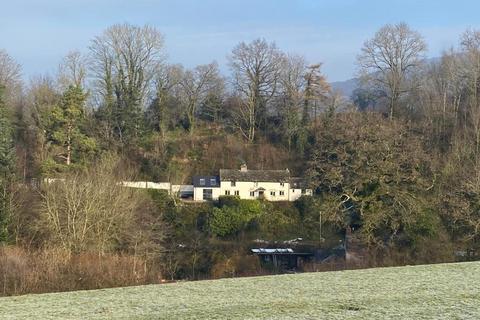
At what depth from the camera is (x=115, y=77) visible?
177 ft

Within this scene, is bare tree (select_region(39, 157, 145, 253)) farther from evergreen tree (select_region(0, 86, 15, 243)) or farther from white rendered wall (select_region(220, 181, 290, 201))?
white rendered wall (select_region(220, 181, 290, 201))

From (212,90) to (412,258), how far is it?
116 ft

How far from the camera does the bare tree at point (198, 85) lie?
55.3 m

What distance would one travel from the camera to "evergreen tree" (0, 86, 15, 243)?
26.2 metres

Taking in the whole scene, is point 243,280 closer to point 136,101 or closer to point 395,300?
point 395,300

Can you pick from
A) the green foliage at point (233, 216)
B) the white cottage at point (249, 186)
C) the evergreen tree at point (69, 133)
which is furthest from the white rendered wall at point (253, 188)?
the evergreen tree at point (69, 133)

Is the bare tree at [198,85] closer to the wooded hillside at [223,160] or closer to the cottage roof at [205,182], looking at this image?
the wooded hillside at [223,160]

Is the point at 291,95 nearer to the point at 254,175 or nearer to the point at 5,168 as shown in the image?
the point at 254,175

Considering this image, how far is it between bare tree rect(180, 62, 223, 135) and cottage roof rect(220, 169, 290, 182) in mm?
12073

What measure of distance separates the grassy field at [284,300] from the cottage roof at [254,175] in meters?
29.1

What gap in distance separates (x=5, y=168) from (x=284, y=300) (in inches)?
1049

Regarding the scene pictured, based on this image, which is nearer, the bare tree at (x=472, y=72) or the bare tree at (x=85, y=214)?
the bare tree at (x=85, y=214)

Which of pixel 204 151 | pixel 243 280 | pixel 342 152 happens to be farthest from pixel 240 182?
pixel 243 280

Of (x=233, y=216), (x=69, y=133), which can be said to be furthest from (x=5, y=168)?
(x=233, y=216)
